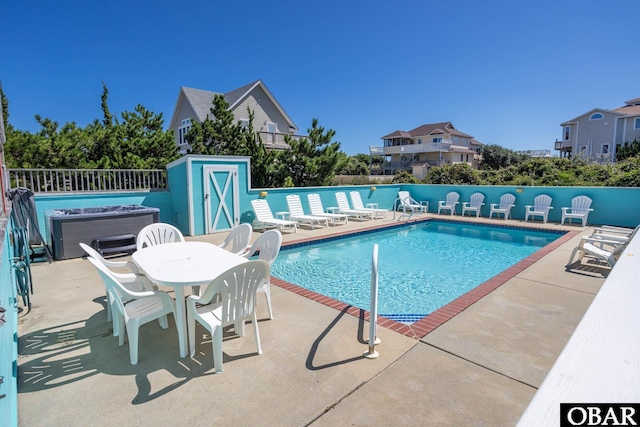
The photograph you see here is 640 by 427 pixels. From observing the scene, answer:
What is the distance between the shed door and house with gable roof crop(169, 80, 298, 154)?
10726mm

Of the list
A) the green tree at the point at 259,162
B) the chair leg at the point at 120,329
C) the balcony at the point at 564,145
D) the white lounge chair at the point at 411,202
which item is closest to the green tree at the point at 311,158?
the green tree at the point at 259,162

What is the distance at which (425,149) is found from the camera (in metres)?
39.0

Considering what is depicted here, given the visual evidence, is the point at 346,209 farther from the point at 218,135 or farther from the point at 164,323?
the point at 164,323

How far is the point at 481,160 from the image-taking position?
132 feet

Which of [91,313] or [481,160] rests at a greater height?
[481,160]

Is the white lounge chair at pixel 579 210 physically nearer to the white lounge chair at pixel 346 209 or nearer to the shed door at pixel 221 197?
the white lounge chair at pixel 346 209

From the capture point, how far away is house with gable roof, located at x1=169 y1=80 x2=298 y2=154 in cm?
2009

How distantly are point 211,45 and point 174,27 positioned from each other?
2.95 m

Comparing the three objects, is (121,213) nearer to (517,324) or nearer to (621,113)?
(517,324)

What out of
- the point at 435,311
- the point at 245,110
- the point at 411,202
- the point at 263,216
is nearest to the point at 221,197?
the point at 263,216

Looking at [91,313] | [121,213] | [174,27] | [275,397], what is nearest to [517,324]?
[275,397]

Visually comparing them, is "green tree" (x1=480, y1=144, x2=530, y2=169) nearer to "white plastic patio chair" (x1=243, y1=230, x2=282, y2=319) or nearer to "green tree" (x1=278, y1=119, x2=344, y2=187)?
"green tree" (x1=278, y1=119, x2=344, y2=187)

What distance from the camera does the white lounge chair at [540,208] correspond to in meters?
10.6

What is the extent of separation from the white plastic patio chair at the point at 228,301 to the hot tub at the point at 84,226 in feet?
15.6
